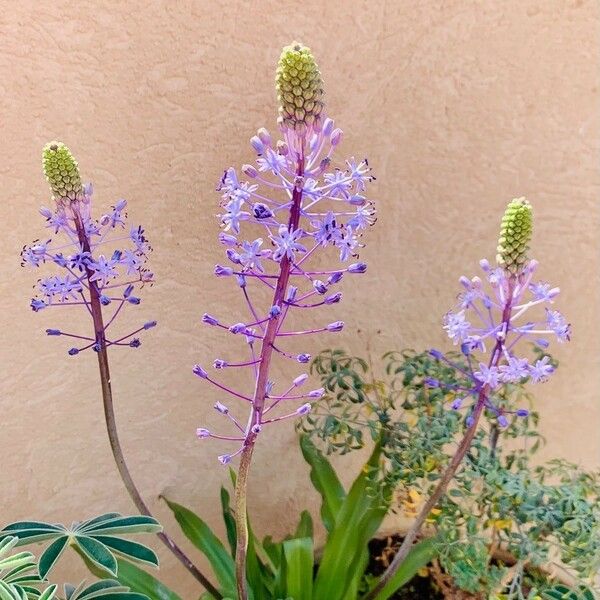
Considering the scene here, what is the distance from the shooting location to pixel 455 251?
100 cm

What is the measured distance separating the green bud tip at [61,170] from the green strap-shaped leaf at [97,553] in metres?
0.32

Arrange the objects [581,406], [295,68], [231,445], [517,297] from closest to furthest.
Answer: [295,68] < [517,297] < [231,445] < [581,406]

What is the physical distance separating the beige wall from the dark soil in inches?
5.3

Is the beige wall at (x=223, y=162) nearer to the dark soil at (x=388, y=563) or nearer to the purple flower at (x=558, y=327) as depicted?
the dark soil at (x=388, y=563)

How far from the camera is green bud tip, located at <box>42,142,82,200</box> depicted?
0.57 m

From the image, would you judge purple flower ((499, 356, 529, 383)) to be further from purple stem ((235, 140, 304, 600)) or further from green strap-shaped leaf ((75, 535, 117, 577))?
green strap-shaped leaf ((75, 535, 117, 577))

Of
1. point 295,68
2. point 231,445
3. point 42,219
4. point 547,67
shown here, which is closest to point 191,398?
point 231,445

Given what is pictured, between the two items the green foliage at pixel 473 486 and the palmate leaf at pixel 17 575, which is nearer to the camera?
the palmate leaf at pixel 17 575

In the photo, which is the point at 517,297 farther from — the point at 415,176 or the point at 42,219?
the point at 42,219

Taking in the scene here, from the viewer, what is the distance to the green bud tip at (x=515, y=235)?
22.5 inches

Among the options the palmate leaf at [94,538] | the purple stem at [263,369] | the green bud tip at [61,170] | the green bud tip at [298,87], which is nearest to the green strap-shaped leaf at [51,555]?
the palmate leaf at [94,538]

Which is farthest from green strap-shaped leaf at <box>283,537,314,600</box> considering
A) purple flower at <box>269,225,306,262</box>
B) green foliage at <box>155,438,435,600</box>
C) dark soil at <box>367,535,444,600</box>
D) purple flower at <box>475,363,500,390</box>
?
purple flower at <box>269,225,306,262</box>

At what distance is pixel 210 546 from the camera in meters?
0.87

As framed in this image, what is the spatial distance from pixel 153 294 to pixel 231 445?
10.4 inches
